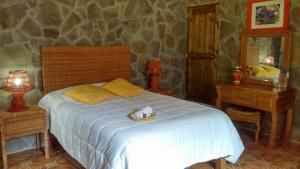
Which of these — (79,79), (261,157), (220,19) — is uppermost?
(220,19)

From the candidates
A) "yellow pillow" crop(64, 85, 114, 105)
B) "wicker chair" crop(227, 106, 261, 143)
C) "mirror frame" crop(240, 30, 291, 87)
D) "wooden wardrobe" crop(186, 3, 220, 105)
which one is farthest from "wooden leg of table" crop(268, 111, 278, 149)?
"yellow pillow" crop(64, 85, 114, 105)

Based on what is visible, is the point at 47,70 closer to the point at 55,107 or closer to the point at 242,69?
the point at 55,107

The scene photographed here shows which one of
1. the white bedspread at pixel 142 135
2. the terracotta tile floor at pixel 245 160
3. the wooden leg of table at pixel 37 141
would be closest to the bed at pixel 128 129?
the white bedspread at pixel 142 135

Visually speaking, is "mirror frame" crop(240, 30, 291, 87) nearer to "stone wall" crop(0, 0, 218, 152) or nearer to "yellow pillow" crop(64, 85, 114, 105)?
"stone wall" crop(0, 0, 218, 152)

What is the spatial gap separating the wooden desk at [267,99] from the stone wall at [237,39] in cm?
14

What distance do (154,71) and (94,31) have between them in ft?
3.59

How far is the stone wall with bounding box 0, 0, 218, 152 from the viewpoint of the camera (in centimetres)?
348

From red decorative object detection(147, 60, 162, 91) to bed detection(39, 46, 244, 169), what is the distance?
0.75m

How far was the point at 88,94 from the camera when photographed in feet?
11.2

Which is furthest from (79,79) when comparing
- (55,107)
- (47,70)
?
(55,107)

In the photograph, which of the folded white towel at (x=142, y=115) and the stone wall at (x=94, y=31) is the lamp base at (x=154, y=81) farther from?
the folded white towel at (x=142, y=115)

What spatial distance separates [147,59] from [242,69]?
4.96ft

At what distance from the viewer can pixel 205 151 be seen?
271 centimetres

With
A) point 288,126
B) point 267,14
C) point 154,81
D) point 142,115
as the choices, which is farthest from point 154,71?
point 288,126
